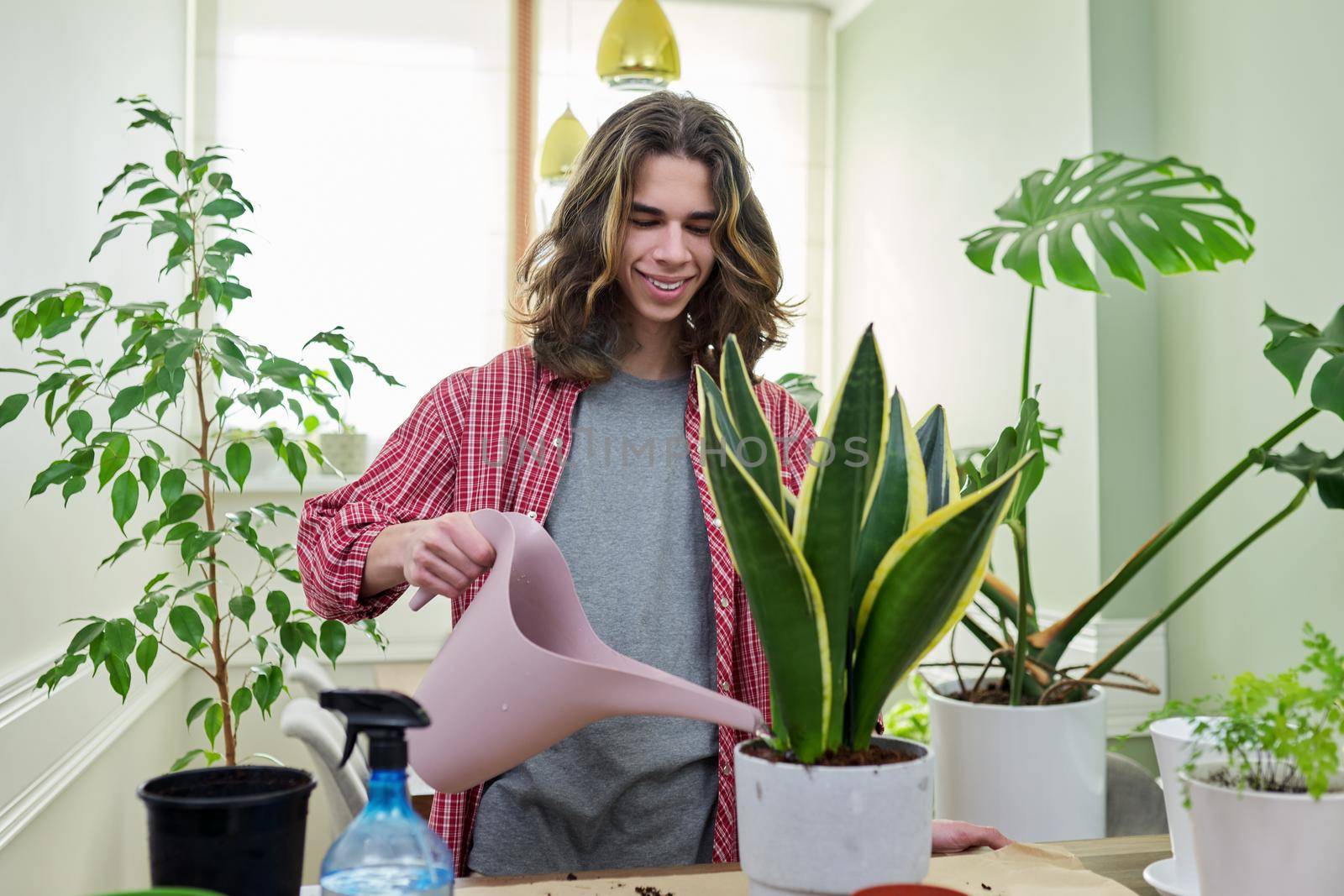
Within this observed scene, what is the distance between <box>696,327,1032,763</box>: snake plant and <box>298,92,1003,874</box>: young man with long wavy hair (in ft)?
1.75

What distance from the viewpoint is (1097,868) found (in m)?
1.01

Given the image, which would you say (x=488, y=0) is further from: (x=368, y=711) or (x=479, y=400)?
(x=368, y=711)

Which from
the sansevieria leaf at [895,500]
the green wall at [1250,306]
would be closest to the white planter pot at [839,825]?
the sansevieria leaf at [895,500]

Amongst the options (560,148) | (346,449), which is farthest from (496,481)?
(346,449)

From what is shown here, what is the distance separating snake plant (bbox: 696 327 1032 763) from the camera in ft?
2.39

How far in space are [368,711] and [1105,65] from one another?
8.71ft

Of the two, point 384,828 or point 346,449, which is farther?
point 346,449

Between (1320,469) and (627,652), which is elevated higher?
(1320,469)

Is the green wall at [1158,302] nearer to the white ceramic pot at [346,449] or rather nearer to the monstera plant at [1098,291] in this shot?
the monstera plant at [1098,291]

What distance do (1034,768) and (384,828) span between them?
1.08m

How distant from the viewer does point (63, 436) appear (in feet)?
6.74

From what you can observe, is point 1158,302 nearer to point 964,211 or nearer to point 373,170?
point 964,211

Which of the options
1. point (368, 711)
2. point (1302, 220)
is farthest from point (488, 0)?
point (368, 711)

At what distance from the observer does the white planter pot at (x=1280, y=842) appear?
76cm
